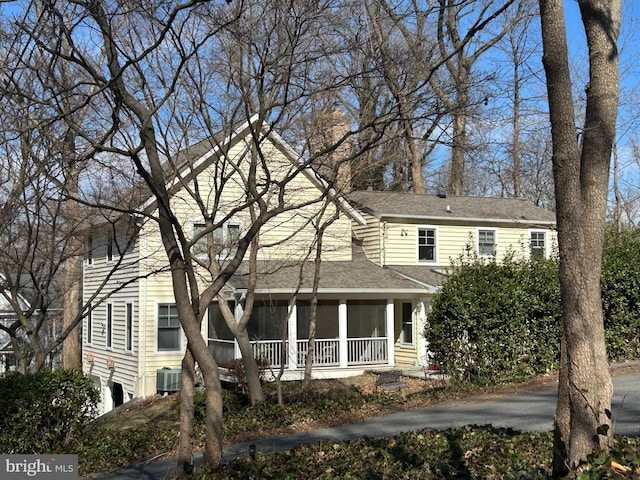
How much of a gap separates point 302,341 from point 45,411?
10.1 meters

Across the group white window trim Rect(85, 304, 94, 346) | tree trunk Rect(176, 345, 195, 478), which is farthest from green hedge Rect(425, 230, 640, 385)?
white window trim Rect(85, 304, 94, 346)

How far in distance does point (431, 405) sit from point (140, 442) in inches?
205

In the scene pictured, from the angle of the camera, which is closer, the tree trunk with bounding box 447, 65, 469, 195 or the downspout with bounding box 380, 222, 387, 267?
the tree trunk with bounding box 447, 65, 469, 195

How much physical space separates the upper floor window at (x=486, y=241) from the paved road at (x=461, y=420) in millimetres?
11531

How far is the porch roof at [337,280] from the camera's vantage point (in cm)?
1973

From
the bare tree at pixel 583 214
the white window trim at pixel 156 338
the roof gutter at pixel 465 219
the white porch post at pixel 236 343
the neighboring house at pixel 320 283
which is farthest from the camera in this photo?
the roof gutter at pixel 465 219

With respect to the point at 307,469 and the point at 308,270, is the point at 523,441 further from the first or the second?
the point at 308,270

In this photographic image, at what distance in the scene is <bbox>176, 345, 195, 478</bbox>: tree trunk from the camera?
7007mm

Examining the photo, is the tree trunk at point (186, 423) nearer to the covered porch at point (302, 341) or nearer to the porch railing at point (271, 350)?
the covered porch at point (302, 341)

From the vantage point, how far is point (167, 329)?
68.4ft

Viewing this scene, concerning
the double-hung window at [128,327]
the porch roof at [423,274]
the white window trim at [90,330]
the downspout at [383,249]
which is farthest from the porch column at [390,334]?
the white window trim at [90,330]

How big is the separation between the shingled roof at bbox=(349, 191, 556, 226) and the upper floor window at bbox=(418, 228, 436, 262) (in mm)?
568

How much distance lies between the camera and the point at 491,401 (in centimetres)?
1253

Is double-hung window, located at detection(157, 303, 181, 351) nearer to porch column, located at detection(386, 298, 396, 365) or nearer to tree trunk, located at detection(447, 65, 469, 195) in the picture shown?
porch column, located at detection(386, 298, 396, 365)
